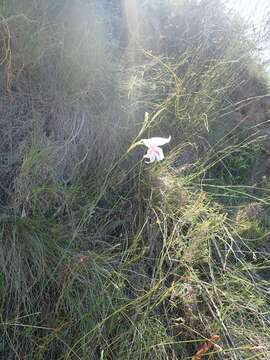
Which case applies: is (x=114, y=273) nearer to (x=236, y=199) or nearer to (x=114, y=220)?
(x=114, y=220)

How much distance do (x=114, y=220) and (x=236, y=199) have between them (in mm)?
639

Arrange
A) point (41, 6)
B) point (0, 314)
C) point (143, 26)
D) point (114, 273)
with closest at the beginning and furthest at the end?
point (0, 314), point (114, 273), point (41, 6), point (143, 26)

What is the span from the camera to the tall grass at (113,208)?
49.4 inches

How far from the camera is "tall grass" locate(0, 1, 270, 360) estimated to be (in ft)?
4.12

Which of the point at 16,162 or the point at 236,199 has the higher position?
the point at 16,162

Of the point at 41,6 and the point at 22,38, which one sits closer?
the point at 22,38

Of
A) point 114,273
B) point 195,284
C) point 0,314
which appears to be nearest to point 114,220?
point 114,273

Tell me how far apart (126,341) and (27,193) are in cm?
58

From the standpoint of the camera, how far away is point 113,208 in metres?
1.54

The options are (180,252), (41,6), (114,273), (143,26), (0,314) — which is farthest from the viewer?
(143,26)

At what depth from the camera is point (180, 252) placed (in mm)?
1443

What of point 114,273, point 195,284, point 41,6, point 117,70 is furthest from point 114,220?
point 41,6

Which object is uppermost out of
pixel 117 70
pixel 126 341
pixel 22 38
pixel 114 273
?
pixel 22 38

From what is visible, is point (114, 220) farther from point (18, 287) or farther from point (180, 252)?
point (18, 287)
